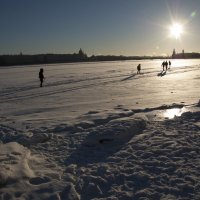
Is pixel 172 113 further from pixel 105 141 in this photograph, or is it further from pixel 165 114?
pixel 105 141

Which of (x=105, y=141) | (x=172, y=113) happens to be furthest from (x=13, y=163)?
(x=172, y=113)

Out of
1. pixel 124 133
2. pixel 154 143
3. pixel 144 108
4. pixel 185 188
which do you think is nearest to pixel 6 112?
pixel 144 108

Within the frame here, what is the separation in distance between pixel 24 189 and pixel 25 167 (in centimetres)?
101

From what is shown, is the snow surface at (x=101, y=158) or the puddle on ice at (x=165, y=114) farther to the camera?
the puddle on ice at (x=165, y=114)

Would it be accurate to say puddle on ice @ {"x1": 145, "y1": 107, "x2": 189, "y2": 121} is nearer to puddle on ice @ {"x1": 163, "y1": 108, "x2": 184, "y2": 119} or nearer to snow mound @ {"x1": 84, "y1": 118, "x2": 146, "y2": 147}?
puddle on ice @ {"x1": 163, "y1": 108, "x2": 184, "y2": 119}

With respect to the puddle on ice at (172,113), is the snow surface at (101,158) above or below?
below

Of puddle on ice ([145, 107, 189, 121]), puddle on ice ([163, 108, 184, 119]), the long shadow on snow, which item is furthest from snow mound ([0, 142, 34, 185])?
puddle on ice ([163, 108, 184, 119])

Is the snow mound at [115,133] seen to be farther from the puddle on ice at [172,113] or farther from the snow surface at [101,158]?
the puddle on ice at [172,113]

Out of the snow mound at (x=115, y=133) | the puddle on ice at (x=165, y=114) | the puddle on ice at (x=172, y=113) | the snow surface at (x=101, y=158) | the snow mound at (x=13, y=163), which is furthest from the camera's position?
the puddle on ice at (x=172, y=113)

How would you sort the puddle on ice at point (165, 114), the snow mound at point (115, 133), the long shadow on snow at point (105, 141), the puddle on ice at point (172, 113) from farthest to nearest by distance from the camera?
1. the puddle on ice at point (172, 113)
2. the puddle on ice at point (165, 114)
3. the snow mound at point (115, 133)
4. the long shadow on snow at point (105, 141)

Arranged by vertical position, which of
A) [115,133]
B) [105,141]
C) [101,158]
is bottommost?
[101,158]

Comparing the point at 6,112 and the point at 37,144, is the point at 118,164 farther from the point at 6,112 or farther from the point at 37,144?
the point at 6,112

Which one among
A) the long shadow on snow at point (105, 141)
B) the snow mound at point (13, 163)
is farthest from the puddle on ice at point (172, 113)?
the snow mound at point (13, 163)

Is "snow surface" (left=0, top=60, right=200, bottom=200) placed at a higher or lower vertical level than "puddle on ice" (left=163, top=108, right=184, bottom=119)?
lower
